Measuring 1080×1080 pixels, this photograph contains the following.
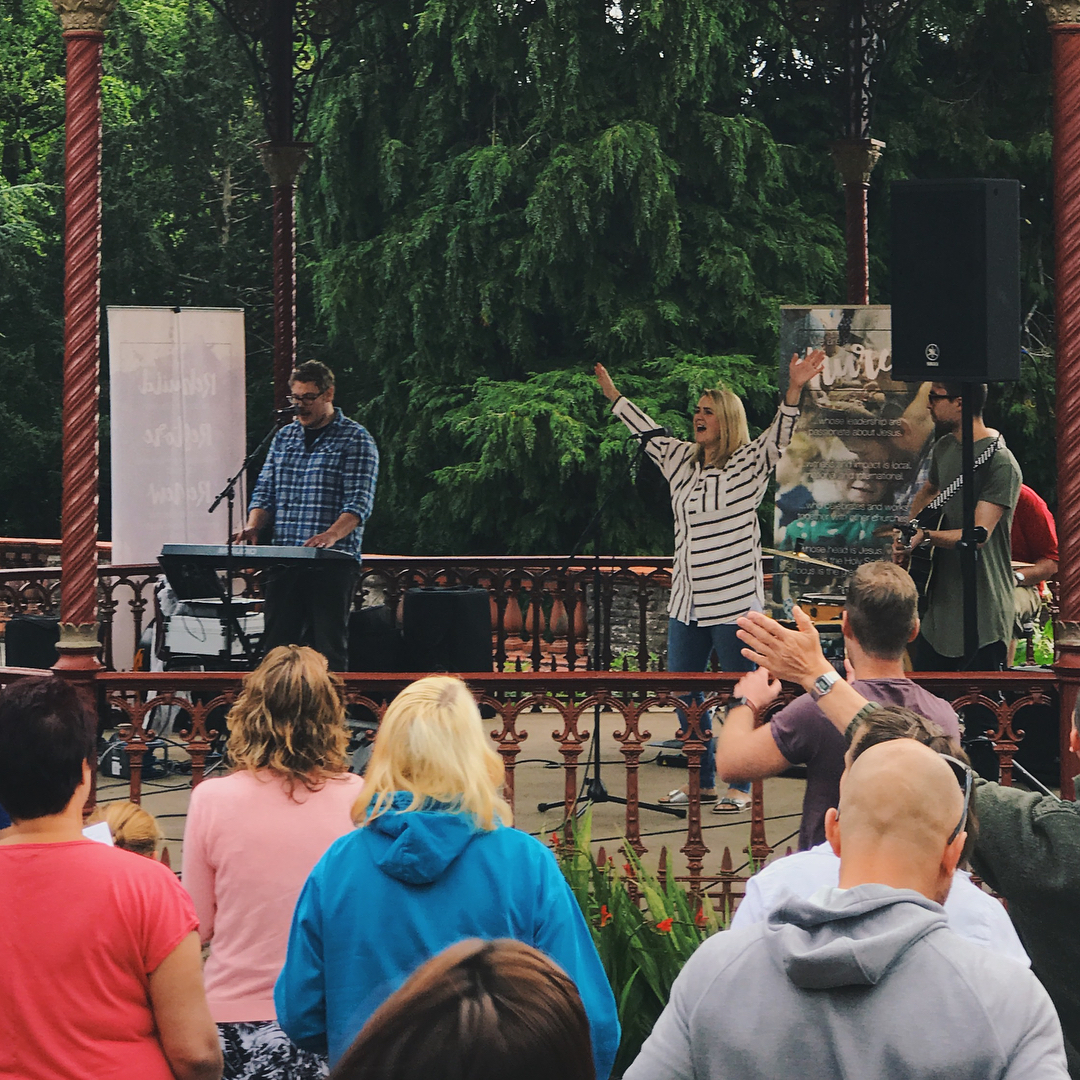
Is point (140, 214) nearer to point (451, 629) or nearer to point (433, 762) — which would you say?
point (451, 629)

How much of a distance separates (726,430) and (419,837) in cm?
433

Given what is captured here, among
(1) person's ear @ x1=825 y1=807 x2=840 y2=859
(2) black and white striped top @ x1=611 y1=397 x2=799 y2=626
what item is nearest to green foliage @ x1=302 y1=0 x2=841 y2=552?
(2) black and white striped top @ x1=611 y1=397 x2=799 y2=626

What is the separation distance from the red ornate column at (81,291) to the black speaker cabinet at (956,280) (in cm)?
292

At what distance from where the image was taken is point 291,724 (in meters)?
3.10

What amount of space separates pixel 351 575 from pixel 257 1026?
413 cm

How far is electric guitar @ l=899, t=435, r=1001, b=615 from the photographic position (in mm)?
6125

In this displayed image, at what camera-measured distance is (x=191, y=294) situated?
83.8 feet

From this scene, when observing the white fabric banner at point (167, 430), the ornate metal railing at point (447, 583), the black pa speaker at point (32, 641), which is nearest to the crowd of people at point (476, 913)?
the black pa speaker at point (32, 641)

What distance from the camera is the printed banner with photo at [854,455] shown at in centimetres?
681

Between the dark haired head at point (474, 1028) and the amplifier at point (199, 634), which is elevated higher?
the dark haired head at point (474, 1028)

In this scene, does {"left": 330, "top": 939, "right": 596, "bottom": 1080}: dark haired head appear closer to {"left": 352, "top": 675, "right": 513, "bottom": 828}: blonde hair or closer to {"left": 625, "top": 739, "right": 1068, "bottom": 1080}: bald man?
{"left": 625, "top": 739, "right": 1068, "bottom": 1080}: bald man

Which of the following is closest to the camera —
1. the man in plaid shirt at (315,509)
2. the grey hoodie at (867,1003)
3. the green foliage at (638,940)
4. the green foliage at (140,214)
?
the grey hoodie at (867,1003)

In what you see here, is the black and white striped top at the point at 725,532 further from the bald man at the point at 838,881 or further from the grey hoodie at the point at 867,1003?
the grey hoodie at the point at 867,1003

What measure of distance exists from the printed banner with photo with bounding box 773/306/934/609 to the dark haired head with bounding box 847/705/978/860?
4402 millimetres
